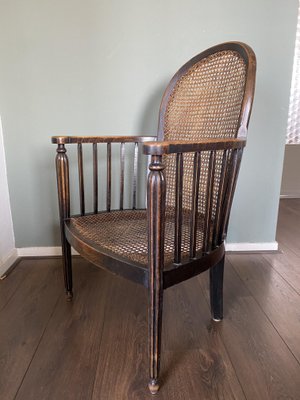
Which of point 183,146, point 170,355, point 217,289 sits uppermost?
point 183,146

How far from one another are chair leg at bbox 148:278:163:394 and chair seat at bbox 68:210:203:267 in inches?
2.6

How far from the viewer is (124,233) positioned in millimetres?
838

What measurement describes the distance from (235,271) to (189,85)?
862 millimetres

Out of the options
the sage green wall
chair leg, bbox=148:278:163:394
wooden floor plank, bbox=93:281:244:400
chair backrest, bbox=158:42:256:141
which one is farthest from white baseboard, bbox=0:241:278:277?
chair leg, bbox=148:278:163:394

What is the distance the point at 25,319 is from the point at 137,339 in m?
0.41

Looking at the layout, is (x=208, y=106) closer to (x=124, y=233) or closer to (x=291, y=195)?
(x=124, y=233)

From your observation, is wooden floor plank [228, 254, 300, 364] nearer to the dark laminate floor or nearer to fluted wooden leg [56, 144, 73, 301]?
the dark laminate floor

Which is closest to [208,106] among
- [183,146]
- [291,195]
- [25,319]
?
[183,146]

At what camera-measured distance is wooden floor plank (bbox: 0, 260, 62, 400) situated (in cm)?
78

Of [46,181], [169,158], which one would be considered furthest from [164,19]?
[46,181]

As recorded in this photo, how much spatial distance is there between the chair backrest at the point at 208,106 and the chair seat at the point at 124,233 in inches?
3.2

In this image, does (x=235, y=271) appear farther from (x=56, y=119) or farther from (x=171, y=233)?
(x=56, y=119)

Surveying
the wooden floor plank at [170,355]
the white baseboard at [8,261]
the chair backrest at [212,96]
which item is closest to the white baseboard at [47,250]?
the white baseboard at [8,261]

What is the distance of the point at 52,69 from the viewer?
4.18 ft
